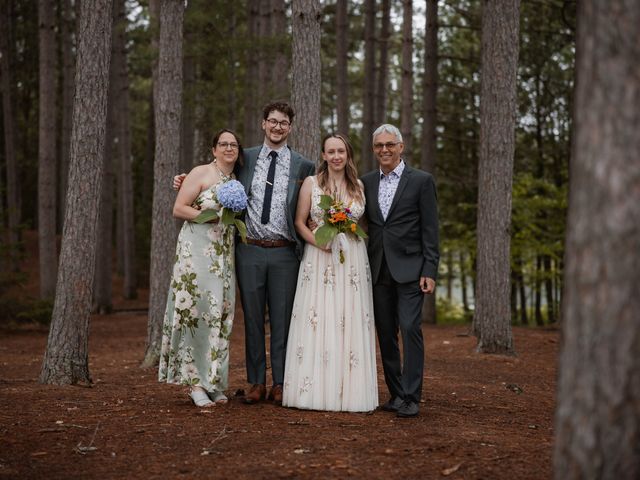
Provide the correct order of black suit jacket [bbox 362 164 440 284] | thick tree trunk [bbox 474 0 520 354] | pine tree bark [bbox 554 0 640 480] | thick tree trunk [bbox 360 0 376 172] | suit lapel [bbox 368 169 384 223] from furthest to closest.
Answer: thick tree trunk [bbox 360 0 376 172], thick tree trunk [bbox 474 0 520 354], suit lapel [bbox 368 169 384 223], black suit jacket [bbox 362 164 440 284], pine tree bark [bbox 554 0 640 480]


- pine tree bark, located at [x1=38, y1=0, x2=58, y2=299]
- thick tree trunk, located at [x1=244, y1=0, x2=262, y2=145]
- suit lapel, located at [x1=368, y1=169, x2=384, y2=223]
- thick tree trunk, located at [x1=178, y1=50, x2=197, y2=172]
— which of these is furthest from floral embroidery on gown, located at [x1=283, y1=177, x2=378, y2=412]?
pine tree bark, located at [x1=38, y1=0, x2=58, y2=299]

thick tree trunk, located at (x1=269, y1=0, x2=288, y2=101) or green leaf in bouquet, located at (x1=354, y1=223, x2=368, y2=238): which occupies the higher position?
thick tree trunk, located at (x1=269, y1=0, x2=288, y2=101)

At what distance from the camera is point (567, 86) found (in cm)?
2189

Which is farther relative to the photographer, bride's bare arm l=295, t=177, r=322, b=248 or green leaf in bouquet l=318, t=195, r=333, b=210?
bride's bare arm l=295, t=177, r=322, b=248

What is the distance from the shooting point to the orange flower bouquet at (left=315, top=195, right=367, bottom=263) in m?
6.07

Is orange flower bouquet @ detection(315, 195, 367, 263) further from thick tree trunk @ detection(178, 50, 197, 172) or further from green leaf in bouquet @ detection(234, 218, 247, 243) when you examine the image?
thick tree trunk @ detection(178, 50, 197, 172)

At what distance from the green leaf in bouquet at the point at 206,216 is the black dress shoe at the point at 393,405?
2286mm

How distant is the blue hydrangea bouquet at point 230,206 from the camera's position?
610cm

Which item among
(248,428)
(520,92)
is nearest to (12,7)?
(520,92)

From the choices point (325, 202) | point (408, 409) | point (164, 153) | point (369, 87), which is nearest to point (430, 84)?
point (369, 87)

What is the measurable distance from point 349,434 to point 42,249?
13.5m

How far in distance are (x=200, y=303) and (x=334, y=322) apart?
122cm

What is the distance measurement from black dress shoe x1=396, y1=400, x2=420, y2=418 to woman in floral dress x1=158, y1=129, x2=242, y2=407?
1.59 meters

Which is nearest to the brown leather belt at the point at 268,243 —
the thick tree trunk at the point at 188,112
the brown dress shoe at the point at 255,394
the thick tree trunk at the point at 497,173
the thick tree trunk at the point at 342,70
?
the brown dress shoe at the point at 255,394
